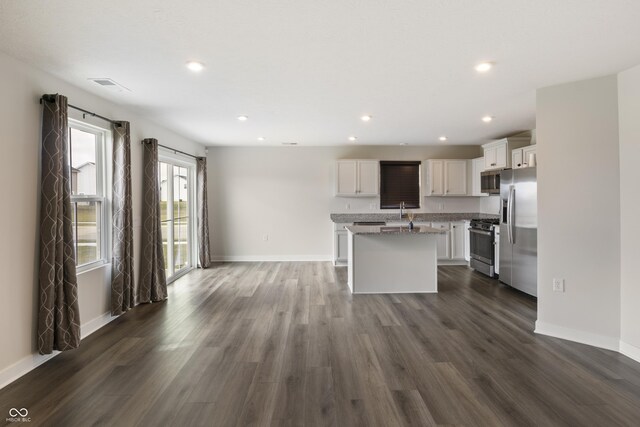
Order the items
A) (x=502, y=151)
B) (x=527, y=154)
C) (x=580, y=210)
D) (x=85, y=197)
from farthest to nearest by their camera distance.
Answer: (x=502, y=151) → (x=527, y=154) → (x=85, y=197) → (x=580, y=210)

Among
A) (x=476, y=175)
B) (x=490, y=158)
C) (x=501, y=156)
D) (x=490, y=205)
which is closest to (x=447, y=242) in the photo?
(x=490, y=205)

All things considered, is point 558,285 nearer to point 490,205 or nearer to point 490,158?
point 490,158

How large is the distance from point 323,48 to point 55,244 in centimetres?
269

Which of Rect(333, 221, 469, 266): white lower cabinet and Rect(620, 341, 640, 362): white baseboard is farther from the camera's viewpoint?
Rect(333, 221, 469, 266): white lower cabinet

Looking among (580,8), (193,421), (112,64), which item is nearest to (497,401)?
(193,421)

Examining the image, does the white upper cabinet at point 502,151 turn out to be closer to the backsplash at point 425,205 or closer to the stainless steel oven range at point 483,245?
the stainless steel oven range at point 483,245

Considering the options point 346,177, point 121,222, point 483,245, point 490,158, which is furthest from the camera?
point 346,177

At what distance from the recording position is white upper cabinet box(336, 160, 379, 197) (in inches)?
279

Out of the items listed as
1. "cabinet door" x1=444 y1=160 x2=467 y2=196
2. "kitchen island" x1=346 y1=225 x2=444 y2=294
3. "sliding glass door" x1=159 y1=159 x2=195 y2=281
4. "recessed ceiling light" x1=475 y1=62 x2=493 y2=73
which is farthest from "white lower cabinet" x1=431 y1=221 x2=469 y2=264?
"sliding glass door" x1=159 y1=159 x2=195 y2=281

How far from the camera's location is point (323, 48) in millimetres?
2576

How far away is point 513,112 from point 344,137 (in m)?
2.74

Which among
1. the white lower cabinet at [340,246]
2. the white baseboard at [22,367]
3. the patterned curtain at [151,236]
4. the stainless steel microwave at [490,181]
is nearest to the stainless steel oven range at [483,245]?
the stainless steel microwave at [490,181]

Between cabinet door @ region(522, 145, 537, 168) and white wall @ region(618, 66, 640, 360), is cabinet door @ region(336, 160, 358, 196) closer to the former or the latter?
cabinet door @ region(522, 145, 537, 168)

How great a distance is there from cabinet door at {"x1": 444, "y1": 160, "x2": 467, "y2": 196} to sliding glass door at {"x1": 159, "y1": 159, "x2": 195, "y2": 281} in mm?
5110
